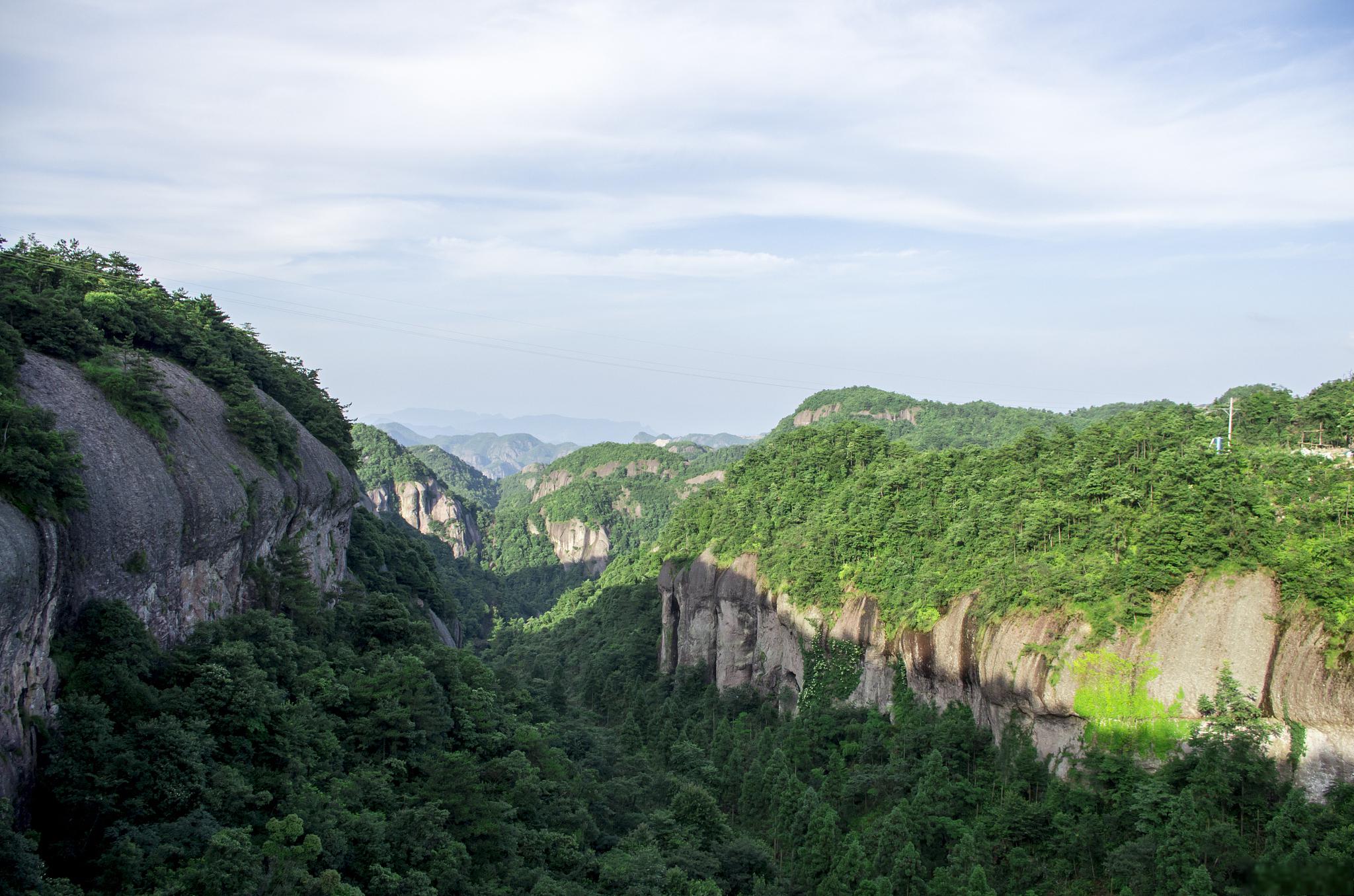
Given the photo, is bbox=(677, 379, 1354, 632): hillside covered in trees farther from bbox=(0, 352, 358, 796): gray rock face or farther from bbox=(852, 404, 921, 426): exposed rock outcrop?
bbox=(852, 404, 921, 426): exposed rock outcrop

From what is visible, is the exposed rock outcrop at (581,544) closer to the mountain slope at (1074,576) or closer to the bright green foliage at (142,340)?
the mountain slope at (1074,576)

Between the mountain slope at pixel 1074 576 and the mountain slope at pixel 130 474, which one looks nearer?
the mountain slope at pixel 130 474

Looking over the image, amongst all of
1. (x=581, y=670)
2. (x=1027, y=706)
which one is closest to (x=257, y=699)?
(x=1027, y=706)

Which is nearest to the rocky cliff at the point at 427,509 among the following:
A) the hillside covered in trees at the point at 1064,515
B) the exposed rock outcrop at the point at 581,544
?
the exposed rock outcrop at the point at 581,544

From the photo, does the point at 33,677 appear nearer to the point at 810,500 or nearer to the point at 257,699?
the point at 257,699

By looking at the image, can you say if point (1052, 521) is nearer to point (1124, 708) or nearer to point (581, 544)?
point (1124, 708)
